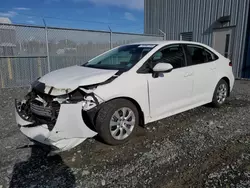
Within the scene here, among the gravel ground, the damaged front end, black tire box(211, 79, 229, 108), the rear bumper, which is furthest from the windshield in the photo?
black tire box(211, 79, 229, 108)

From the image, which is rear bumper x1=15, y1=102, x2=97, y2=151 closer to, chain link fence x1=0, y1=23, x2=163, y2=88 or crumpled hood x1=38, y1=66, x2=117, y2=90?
crumpled hood x1=38, y1=66, x2=117, y2=90

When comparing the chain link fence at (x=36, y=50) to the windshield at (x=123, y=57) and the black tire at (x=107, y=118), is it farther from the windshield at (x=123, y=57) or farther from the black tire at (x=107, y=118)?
the black tire at (x=107, y=118)

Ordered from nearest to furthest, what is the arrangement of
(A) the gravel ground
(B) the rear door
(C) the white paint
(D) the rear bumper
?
(A) the gravel ground
(D) the rear bumper
(C) the white paint
(B) the rear door

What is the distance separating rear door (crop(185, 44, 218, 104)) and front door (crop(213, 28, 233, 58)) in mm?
5712

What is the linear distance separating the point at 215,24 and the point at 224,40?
90cm

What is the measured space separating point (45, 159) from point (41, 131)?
405mm

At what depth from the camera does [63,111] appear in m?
2.48

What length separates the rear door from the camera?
153 inches

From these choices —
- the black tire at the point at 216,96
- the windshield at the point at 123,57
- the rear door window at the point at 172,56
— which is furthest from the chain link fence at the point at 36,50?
the black tire at the point at 216,96

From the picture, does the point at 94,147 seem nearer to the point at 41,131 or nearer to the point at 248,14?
the point at 41,131

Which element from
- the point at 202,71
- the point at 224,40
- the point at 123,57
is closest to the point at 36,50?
the point at 123,57

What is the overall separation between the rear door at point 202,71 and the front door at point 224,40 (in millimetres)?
5712

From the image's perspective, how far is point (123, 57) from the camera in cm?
379

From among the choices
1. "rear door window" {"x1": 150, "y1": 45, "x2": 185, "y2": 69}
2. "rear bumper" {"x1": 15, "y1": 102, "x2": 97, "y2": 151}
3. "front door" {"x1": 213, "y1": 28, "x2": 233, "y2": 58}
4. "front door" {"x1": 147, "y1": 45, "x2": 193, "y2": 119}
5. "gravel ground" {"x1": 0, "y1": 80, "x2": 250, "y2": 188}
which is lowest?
"gravel ground" {"x1": 0, "y1": 80, "x2": 250, "y2": 188}
